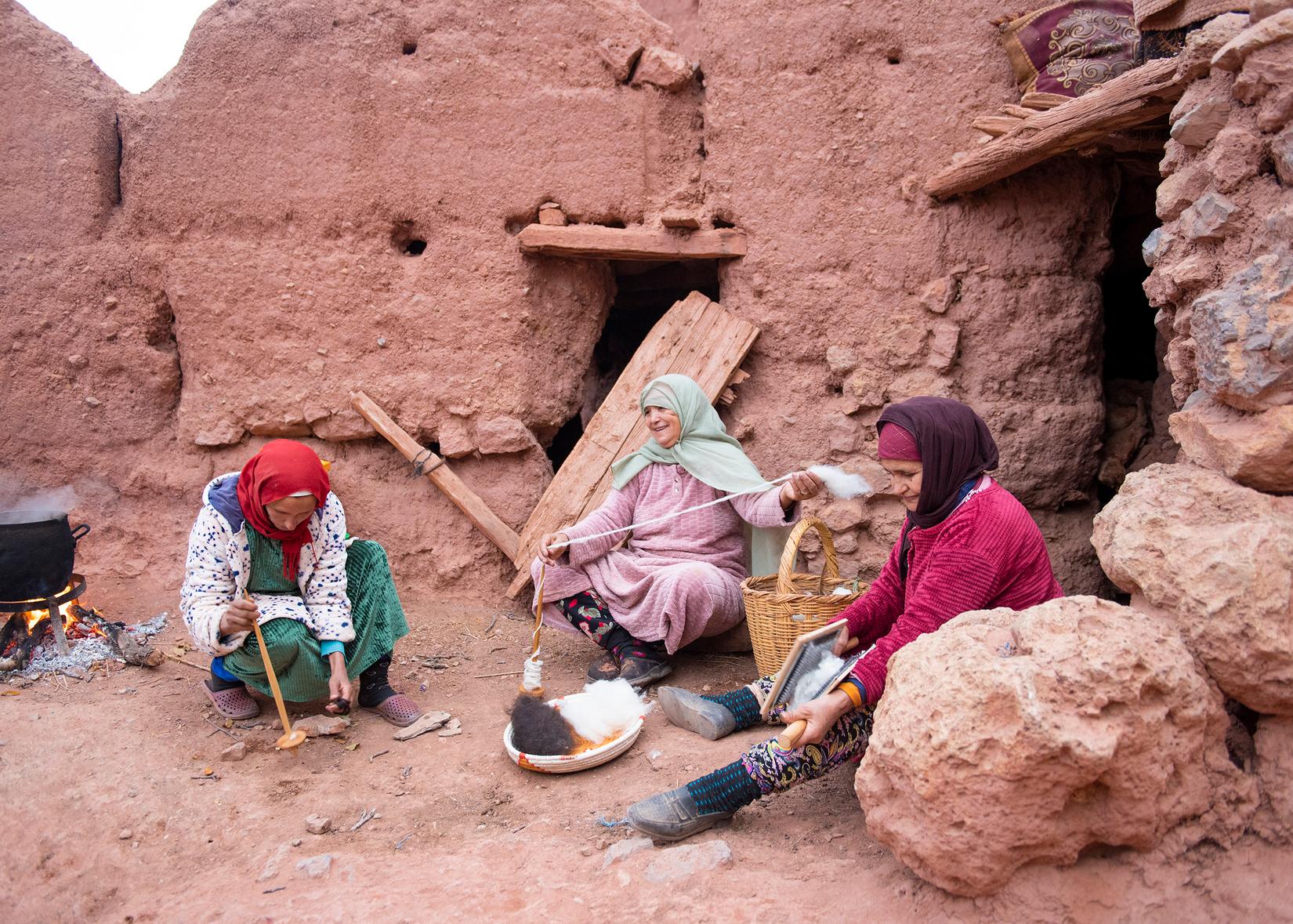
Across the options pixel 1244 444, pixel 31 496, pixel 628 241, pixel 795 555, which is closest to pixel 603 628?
pixel 795 555

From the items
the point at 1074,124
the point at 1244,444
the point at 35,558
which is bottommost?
the point at 35,558

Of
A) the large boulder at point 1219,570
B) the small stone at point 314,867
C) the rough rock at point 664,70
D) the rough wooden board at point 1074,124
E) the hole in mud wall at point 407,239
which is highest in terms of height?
the rough rock at point 664,70

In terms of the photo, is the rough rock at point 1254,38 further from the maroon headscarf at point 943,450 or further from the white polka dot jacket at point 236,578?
the white polka dot jacket at point 236,578

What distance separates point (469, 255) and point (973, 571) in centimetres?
306

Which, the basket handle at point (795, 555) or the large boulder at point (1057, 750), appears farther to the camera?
the basket handle at point (795, 555)

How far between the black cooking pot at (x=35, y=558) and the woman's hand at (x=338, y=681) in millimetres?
1520

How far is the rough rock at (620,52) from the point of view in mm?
4480

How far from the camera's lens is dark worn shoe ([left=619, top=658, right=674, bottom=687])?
146 inches

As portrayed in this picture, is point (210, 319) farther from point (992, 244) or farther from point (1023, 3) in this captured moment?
point (1023, 3)

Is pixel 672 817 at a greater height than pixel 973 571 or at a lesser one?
lesser

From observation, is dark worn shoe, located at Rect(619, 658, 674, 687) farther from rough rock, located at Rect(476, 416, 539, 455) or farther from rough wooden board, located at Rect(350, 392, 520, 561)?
rough rock, located at Rect(476, 416, 539, 455)

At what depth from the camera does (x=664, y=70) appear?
4.47m

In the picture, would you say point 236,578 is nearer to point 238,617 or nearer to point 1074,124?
point 238,617

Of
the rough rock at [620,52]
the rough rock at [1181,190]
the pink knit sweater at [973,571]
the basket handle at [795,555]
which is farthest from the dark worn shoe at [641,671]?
the rough rock at [620,52]
